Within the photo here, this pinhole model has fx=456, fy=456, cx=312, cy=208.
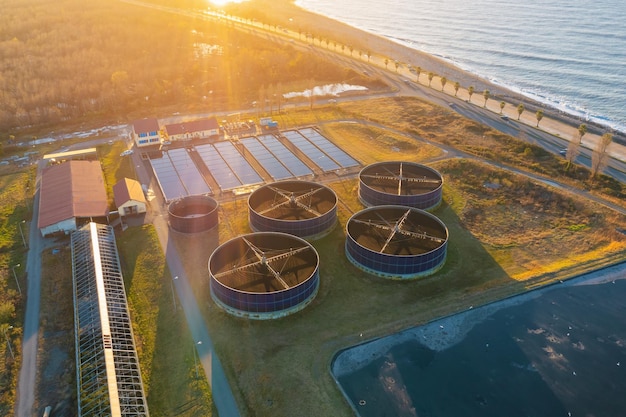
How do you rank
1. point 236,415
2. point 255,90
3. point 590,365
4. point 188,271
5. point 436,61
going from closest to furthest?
point 236,415 → point 590,365 → point 188,271 → point 255,90 → point 436,61

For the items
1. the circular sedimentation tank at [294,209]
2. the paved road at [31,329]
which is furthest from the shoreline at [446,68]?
the paved road at [31,329]

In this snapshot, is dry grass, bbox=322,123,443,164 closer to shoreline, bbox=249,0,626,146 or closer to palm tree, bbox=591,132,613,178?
palm tree, bbox=591,132,613,178

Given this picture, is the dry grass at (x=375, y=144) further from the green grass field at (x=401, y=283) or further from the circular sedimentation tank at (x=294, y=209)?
the circular sedimentation tank at (x=294, y=209)

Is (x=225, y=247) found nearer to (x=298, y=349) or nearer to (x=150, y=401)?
(x=298, y=349)

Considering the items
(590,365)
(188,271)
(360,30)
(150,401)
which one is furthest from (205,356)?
(360,30)

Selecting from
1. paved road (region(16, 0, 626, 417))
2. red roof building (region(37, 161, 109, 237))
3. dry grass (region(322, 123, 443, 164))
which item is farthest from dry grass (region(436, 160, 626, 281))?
red roof building (region(37, 161, 109, 237))
